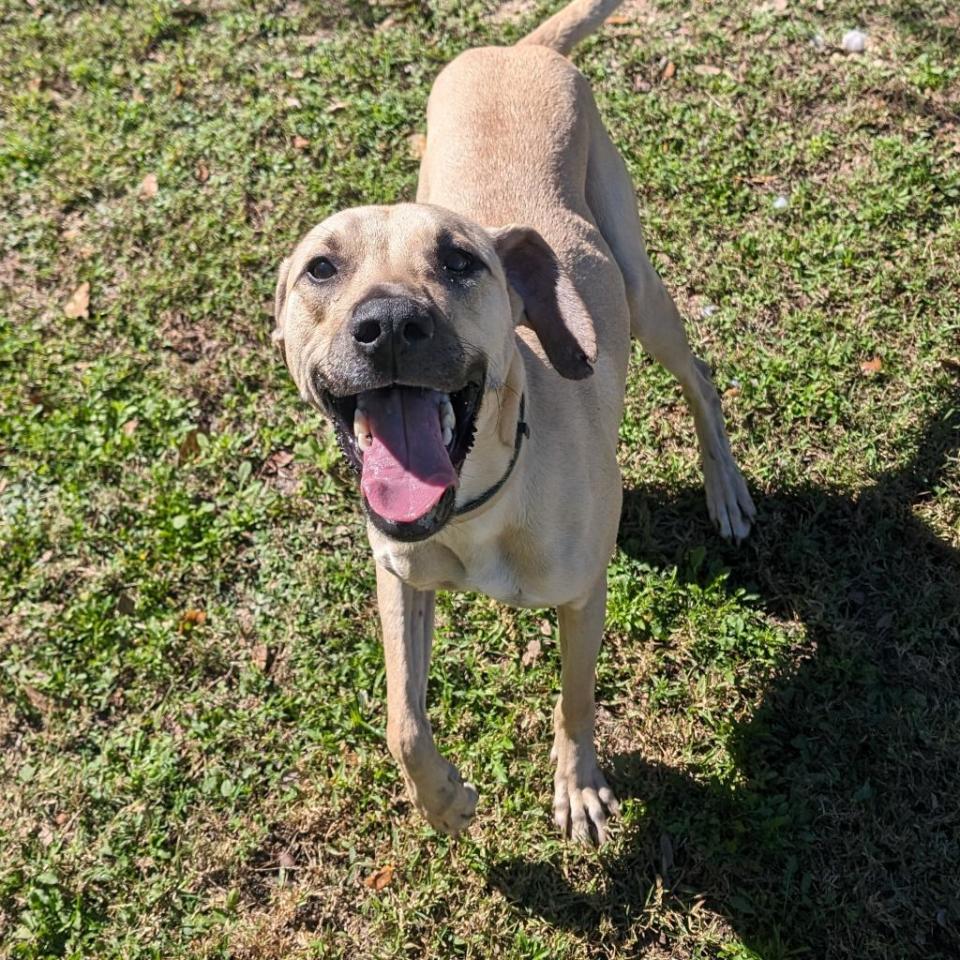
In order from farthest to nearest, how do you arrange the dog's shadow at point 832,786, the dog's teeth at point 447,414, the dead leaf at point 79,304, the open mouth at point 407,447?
the dead leaf at point 79,304, the dog's shadow at point 832,786, the dog's teeth at point 447,414, the open mouth at point 407,447

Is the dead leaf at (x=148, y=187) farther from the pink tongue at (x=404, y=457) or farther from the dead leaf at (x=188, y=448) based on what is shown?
the pink tongue at (x=404, y=457)

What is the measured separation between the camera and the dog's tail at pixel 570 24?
5.07m

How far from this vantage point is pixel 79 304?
6.32 metres

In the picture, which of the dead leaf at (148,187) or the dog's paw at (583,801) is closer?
the dog's paw at (583,801)

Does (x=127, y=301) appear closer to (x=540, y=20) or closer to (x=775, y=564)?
(x=540, y=20)

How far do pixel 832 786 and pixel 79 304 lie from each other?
506 centimetres

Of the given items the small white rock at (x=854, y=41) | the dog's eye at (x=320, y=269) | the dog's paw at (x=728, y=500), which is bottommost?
the dog's paw at (x=728, y=500)

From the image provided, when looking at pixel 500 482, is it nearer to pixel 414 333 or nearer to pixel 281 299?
pixel 414 333

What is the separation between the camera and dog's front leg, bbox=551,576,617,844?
12.8 feet

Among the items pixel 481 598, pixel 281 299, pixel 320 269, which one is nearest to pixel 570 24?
pixel 281 299

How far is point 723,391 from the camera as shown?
5352 millimetres

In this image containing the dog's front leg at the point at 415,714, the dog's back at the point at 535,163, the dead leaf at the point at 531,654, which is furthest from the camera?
the dead leaf at the point at 531,654

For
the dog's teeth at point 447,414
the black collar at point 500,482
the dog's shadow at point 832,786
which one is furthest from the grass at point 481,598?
the dog's teeth at point 447,414

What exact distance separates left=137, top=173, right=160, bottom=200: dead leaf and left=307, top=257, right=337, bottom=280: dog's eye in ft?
13.1
